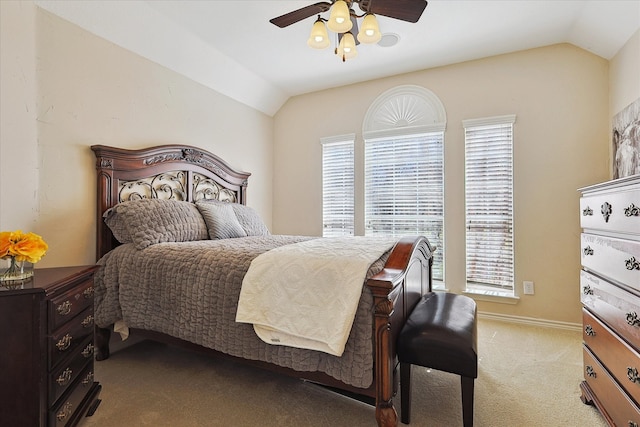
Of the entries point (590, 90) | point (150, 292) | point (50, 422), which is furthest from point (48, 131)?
point (590, 90)

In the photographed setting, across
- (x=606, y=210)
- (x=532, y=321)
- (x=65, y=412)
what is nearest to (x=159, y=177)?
(x=65, y=412)

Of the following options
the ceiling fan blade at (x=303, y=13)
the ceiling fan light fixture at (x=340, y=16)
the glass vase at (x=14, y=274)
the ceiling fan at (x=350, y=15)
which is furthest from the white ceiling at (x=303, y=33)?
the glass vase at (x=14, y=274)

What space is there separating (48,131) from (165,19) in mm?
1343

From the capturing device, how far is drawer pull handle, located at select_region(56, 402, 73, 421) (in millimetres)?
1373

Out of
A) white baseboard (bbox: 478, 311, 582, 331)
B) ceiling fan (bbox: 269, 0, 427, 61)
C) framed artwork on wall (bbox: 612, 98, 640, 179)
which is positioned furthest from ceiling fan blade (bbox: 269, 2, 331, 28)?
white baseboard (bbox: 478, 311, 582, 331)

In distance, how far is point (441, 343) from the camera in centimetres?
152

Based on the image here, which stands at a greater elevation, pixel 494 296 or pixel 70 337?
pixel 70 337

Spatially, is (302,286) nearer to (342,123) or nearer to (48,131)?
(48,131)

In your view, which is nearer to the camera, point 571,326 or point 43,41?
point 43,41

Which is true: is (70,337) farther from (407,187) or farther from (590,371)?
(407,187)

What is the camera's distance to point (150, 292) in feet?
6.67

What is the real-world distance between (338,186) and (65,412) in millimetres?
3355

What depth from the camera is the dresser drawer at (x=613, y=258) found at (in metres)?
1.27

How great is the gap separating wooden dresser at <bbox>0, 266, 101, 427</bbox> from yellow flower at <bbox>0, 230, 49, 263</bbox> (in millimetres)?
120
